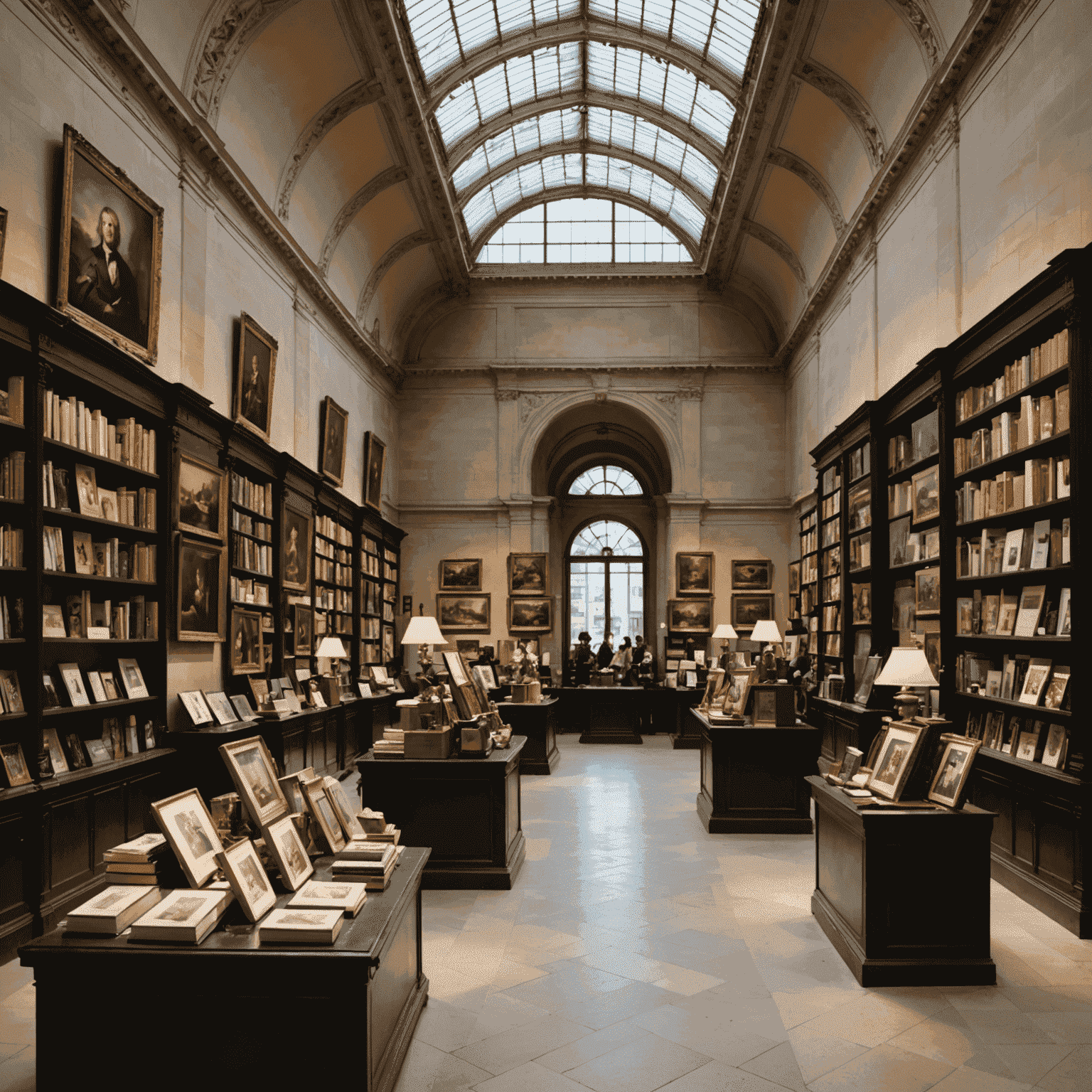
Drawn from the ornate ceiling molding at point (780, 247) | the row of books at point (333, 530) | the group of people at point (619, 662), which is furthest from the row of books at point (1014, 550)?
the group of people at point (619, 662)

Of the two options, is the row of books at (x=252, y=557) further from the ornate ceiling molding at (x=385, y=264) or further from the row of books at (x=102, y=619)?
the ornate ceiling molding at (x=385, y=264)

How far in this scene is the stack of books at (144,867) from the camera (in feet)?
11.9

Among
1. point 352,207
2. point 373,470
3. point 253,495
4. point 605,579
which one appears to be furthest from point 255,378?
point 605,579

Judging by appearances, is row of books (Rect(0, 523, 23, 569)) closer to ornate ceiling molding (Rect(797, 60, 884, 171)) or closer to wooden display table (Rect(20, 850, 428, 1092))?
wooden display table (Rect(20, 850, 428, 1092))

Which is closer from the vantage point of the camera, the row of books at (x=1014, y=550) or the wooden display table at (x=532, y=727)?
the row of books at (x=1014, y=550)

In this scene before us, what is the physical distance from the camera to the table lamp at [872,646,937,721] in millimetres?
5633

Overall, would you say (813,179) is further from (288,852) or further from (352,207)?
(288,852)

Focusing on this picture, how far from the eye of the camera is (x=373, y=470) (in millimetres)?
18125

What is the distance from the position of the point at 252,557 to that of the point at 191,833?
8.05 metres

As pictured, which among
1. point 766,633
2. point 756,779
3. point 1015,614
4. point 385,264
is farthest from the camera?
point 385,264

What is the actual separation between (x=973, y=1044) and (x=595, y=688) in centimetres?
1286

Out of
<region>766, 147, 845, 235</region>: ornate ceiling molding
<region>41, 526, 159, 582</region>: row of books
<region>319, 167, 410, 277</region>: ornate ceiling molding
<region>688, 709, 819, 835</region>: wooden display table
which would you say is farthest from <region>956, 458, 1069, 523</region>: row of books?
<region>319, 167, 410, 277</region>: ornate ceiling molding

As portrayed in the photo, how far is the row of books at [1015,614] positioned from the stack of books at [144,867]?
5934 mm

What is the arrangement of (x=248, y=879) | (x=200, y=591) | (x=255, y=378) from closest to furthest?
1. (x=248, y=879)
2. (x=200, y=591)
3. (x=255, y=378)
